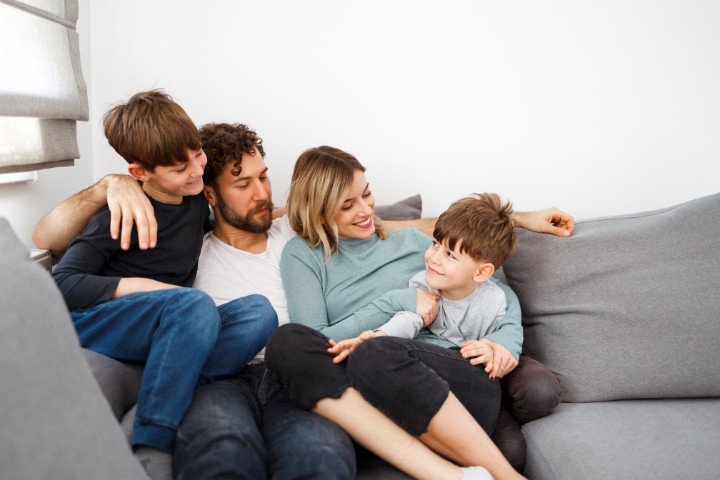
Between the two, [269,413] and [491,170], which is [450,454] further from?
[491,170]

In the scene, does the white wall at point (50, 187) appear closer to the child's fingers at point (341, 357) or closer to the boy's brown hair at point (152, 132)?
the boy's brown hair at point (152, 132)

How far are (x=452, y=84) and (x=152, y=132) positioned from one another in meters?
1.15

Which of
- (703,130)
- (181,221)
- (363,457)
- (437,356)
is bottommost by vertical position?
(363,457)

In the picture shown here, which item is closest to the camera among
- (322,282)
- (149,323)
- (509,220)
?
(149,323)

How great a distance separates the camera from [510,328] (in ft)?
5.36

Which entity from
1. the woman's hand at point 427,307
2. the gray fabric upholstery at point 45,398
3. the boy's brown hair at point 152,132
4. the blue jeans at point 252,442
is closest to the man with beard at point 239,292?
the blue jeans at point 252,442

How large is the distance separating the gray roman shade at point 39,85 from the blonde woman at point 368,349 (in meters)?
0.73

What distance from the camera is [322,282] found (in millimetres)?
1780

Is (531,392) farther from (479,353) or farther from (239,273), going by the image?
(239,273)

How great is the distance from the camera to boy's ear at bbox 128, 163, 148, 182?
1657 mm

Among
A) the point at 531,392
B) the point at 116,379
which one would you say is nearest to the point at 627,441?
the point at 531,392

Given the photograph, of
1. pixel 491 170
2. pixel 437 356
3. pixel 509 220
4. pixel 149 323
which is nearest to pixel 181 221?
pixel 149 323

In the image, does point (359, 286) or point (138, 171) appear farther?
point (359, 286)

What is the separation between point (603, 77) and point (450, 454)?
1581mm
